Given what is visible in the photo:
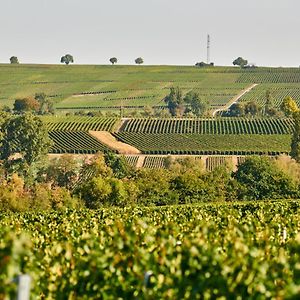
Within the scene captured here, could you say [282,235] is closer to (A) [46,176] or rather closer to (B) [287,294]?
(B) [287,294]

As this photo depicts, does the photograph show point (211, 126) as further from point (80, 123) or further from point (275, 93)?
point (275, 93)

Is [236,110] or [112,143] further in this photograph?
[236,110]

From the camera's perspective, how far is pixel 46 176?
97.4 meters

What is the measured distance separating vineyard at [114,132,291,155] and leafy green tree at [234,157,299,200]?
29877mm

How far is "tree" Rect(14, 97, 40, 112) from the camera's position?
170 meters

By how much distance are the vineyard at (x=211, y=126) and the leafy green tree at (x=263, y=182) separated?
141 feet

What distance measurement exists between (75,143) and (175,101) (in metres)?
63.6

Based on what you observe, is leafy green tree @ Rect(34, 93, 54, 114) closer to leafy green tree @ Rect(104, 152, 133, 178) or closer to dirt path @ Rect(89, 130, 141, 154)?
dirt path @ Rect(89, 130, 141, 154)

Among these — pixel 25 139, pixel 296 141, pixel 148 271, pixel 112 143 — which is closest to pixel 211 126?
pixel 112 143

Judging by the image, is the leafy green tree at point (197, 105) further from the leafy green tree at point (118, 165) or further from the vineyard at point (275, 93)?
the leafy green tree at point (118, 165)

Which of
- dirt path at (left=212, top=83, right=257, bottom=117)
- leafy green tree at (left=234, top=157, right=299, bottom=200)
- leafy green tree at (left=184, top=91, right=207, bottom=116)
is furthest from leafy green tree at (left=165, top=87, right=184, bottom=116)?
leafy green tree at (left=234, top=157, right=299, bottom=200)

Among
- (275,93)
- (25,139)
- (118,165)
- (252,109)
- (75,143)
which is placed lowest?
(118,165)

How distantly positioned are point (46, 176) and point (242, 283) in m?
86.2

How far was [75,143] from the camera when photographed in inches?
4835
